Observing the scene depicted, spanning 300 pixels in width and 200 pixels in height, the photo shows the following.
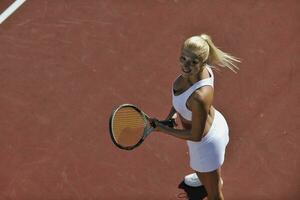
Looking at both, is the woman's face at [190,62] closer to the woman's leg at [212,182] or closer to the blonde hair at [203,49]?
the blonde hair at [203,49]

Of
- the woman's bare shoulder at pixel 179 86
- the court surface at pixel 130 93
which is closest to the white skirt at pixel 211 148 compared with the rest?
the woman's bare shoulder at pixel 179 86

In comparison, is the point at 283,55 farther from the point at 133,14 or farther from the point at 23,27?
the point at 23,27

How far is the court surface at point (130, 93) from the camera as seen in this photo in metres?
6.35

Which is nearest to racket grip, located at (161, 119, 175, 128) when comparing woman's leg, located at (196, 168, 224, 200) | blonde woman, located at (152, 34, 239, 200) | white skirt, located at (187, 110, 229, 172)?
blonde woman, located at (152, 34, 239, 200)

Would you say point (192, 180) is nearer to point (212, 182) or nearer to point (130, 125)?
point (212, 182)

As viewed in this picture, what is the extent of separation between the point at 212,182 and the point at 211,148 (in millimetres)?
415

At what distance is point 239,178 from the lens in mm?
6395

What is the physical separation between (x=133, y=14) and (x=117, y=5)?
0.26m

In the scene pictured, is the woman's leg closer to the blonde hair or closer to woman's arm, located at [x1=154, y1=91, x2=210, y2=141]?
woman's arm, located at [x1=154, y1=91, x2=210, y2=141]

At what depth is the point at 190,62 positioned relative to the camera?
15.8 ft

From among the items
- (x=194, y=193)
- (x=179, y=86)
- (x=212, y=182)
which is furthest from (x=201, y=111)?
(x=194, y=193)

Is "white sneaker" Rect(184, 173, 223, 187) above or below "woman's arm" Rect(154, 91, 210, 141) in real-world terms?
below

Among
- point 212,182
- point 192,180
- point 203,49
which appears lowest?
point 192,180

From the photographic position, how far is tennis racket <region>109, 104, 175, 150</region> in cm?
527
